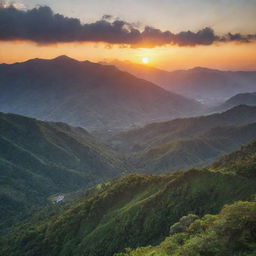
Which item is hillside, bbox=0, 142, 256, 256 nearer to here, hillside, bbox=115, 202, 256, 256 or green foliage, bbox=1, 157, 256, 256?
green foliage, bbox=1, 157, 256, 256

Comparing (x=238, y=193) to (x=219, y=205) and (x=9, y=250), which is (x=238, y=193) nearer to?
(x=219, y=205)

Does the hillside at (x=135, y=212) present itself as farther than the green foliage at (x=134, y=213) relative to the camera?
Yes

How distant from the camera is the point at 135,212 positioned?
14100 centimetres

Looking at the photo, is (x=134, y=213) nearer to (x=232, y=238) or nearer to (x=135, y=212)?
(x=135, y=212)

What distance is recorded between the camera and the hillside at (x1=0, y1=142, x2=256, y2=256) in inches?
4934

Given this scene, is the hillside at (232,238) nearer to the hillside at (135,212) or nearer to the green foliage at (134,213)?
the green foliage at (134,213)

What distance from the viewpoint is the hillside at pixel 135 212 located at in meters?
125

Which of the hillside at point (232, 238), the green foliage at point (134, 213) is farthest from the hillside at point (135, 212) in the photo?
the hillside at point (232, 238)

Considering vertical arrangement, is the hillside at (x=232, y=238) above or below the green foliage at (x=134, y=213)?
above

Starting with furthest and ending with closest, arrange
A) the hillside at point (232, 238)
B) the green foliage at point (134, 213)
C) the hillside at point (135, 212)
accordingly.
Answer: the hillside at point (135, 212)
the green foliage at point (134, 213)
the hillside at point (232, 238)

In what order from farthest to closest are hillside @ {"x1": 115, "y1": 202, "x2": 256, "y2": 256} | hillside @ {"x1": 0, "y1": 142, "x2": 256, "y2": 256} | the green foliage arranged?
1. hillside @ {"x1": 0, "y1": 142, "x2": 256, "y2": 256}
2. the green foliage
3. hillside @ {"x1": 115, "y1": 202, "x2": 256, "y2": 256}

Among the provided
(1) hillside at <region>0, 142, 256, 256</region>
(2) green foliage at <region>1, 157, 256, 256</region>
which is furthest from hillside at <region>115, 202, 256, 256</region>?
(1) hillside at <region>0, 142, 256, 256</region>

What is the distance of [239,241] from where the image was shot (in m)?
52.1

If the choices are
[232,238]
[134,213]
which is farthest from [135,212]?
[232,238]
